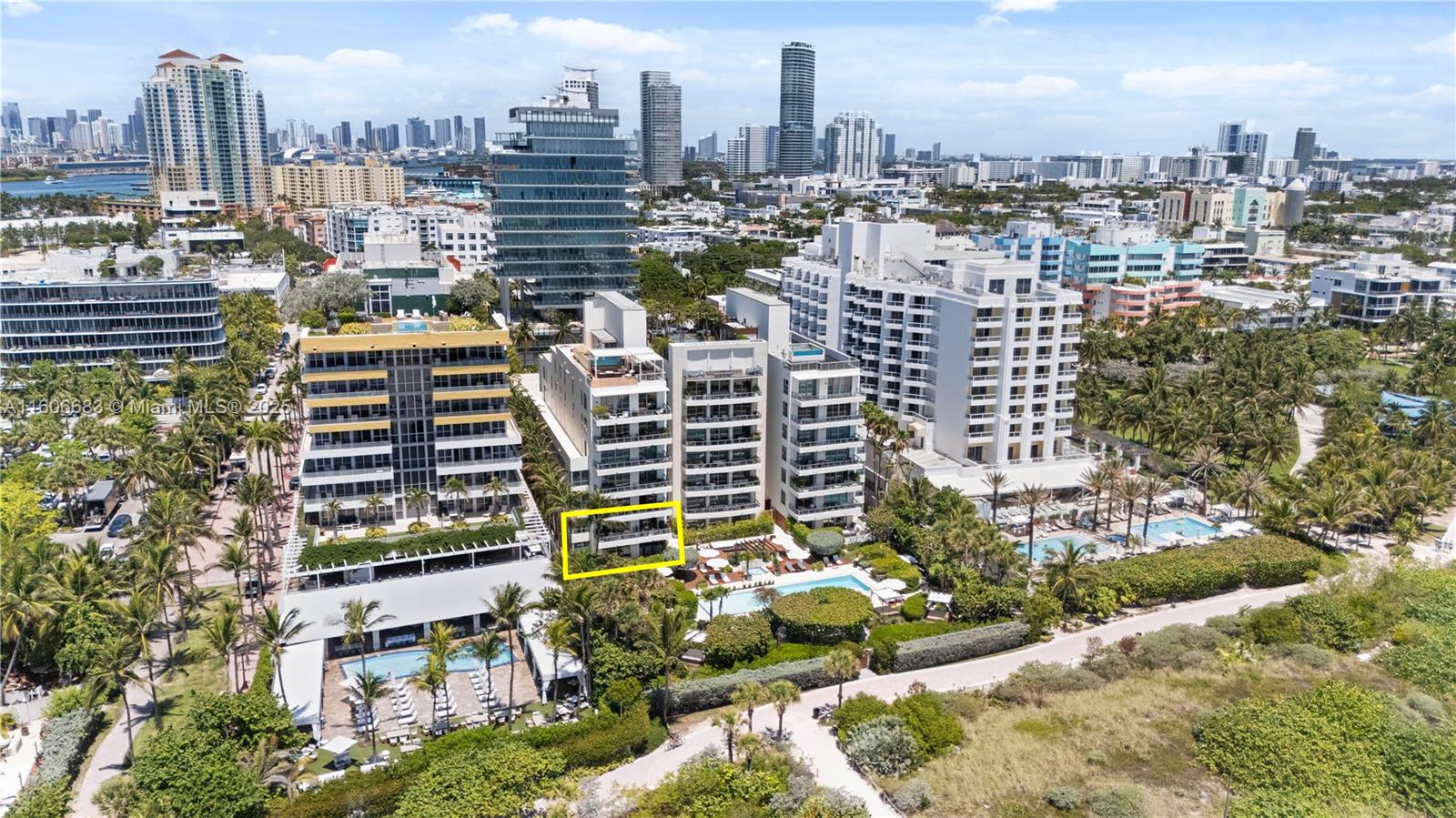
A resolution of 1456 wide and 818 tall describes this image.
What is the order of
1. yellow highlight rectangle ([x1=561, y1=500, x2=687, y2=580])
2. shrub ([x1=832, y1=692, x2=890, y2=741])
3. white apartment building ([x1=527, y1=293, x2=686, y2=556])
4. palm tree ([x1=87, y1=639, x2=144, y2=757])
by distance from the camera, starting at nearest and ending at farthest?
1. palm tree ([x1=87, y1=639, x2=144, y2=757])
2. shrub ([x1=832, y1=692, x2=890, y2=741])
3. yellow highlight rectangle ([x1=561, y1=500, x2=687, y2=580])
4. white apartment building ([x1=527, y1=293, x2=686, y2=556])

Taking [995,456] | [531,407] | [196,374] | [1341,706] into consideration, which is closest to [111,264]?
[196,374]

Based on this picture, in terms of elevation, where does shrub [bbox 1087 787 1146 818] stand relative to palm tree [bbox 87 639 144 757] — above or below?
below

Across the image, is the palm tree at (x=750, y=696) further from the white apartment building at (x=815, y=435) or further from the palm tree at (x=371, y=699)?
the white apartment building at (x=815, y=435)

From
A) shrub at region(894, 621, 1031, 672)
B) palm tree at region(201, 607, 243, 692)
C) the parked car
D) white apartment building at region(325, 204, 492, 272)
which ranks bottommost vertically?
shrub at region(894, 621, 1031, 672)

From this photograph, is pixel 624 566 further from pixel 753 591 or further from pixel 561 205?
pixel 561 205

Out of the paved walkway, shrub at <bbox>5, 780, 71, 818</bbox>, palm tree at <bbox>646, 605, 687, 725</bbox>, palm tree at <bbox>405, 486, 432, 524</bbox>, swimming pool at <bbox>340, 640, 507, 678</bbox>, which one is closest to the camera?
shrub at <bbox>5, 780, 71, 818</bbox>

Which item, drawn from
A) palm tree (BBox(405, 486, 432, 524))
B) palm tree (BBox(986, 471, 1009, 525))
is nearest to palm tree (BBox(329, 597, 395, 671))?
palm tree (BBox(405, 486, 432, 524))

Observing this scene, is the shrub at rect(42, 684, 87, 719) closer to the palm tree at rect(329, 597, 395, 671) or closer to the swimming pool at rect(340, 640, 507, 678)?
the palm tree at rect(329, 597, 395, 671)
